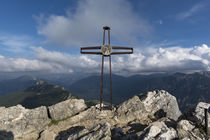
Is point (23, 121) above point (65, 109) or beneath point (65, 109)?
beneath

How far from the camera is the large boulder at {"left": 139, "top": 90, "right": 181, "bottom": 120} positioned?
31109 mm

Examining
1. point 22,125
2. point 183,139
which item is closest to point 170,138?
point 183,139

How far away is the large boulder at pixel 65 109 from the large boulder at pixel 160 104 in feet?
48.7

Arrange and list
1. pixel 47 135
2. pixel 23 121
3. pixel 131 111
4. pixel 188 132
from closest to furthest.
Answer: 1. pixel 188 132
2. pixel 47 135
3. pixel 23 121
4. pixel 131 111

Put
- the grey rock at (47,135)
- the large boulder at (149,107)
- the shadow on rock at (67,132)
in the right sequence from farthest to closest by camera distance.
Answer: the large boulder at (149,107) < the grey rock at (47,135) < the shadow on rock at (67,132)

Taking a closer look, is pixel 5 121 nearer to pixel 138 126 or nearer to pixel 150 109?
pixel 138 126

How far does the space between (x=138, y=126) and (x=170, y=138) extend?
28.8 feet

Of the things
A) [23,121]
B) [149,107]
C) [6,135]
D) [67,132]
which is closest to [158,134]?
[67,132]

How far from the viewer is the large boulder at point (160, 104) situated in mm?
31109

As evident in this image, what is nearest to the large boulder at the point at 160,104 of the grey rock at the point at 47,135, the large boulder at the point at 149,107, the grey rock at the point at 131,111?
the large boulder at the point at 149,107

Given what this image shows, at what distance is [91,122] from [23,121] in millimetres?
12014

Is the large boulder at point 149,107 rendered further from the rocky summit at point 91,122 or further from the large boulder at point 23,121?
the large boulder at point 23,121

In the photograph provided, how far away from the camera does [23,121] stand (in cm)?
2342

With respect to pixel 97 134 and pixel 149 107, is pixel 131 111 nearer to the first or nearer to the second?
pixel 149 107
